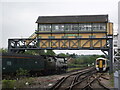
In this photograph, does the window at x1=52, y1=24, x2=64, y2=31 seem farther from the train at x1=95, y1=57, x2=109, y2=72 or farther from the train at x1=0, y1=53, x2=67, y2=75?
the train at x1=95, y1=57, x2=109, y2=72

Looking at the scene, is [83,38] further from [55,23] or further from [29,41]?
[29,41]

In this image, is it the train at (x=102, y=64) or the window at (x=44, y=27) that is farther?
the train at (x=102, y=64)

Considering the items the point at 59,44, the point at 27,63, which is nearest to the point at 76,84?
the point at 27,63

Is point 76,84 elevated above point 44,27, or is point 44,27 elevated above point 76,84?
point 44,27

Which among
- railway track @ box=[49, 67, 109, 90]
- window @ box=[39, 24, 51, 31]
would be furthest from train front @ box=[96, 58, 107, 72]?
railway track @ box=[49, 67, 109, 90]

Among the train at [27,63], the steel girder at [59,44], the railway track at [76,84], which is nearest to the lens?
the railway track at [76,84]

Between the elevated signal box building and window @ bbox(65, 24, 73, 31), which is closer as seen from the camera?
the elevated signal box building

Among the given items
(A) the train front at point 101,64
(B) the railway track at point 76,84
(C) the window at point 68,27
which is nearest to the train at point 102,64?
(A) the train front at point 101,64

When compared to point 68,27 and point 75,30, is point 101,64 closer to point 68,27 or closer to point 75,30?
point 75,30

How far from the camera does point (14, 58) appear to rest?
16.3 metres

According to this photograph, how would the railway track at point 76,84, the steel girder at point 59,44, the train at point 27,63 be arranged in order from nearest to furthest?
the railway track at point 76,84, the train at point 27,63, the steel girder at point 59,44

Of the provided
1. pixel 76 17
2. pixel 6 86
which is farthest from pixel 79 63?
pixel 6 86

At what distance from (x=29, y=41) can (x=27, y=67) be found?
10978 mm

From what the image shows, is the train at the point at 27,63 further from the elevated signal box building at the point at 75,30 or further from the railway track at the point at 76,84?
the elevated signal box building at the point at 75,30
